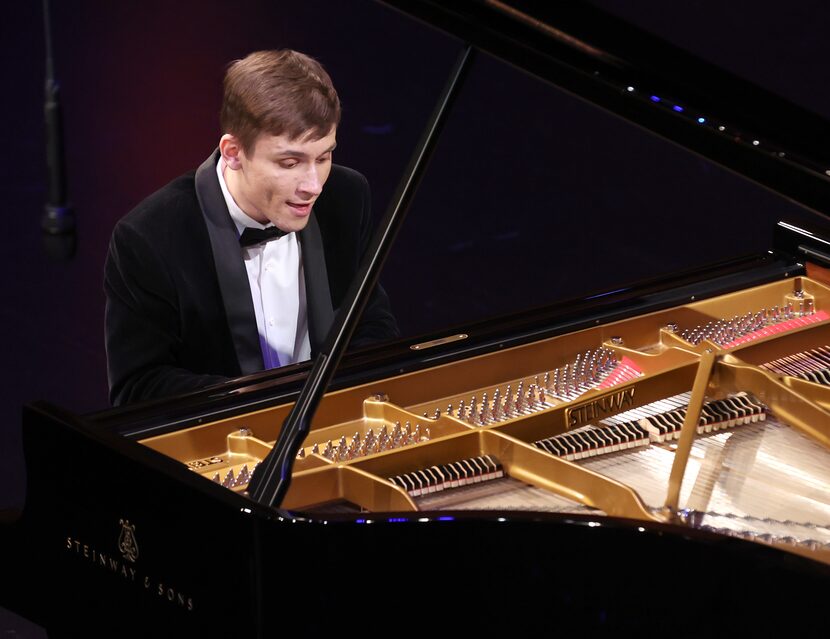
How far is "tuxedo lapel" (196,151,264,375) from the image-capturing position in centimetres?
342

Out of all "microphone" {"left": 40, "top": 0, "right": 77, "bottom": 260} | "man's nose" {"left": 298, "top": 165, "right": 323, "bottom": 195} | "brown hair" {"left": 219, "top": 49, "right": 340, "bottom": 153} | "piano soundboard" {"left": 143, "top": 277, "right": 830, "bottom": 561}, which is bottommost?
"microphone" {"left": 40, "top": 0, "right": 77, "bottom": 260}

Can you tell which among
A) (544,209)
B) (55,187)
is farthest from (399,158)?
(55,187)

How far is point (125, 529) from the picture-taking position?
7.60ft

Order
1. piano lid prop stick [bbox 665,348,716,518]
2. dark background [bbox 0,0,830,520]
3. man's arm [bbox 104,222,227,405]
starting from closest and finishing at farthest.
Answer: piano lid prop stick [bbox 665,348,716,518]
man's arm [bbox 104,222,227,405]
dark background [bbox 0,0,830,520]

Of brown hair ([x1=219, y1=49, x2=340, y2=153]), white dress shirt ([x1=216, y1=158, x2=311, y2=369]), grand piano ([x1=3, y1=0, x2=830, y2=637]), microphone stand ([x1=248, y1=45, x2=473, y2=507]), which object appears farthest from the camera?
white dress shirt ([x1=216, y1=158, x2=311, y2=369])

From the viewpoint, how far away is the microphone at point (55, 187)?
16.5 feet

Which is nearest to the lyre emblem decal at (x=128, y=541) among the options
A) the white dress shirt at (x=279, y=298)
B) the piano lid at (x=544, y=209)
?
the white dress shirt at (x=279, y=298)

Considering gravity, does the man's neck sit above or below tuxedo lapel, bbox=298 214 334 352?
above

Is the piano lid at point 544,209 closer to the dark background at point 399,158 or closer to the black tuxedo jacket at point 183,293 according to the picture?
the dark background at point 399,158

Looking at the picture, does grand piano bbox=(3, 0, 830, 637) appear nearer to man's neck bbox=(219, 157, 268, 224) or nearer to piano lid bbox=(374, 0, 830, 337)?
man's neck bbox=(219, 157, 268, 224)

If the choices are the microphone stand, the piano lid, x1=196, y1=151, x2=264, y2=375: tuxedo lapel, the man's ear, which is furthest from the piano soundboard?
the piano lid

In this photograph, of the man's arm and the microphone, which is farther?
the microphone

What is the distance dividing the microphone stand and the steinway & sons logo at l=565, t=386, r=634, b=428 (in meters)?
0.53

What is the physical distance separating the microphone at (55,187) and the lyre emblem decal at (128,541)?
2.87 meters
